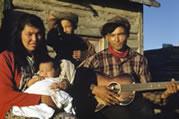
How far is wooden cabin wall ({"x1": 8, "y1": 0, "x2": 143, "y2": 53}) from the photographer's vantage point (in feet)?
16.3

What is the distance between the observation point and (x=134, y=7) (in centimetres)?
614

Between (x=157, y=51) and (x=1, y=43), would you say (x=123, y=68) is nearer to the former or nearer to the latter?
(x=1, y=43)

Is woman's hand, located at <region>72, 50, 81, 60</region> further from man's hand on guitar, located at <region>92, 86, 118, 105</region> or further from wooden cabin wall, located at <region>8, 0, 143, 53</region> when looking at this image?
man's hand on guitar, located at <region>92, 86, 118, 105</region>

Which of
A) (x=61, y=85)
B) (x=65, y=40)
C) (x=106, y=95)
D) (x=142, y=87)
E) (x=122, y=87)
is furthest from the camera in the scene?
(x=65, y=40)

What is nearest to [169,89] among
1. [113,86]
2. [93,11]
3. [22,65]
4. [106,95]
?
[113,86]

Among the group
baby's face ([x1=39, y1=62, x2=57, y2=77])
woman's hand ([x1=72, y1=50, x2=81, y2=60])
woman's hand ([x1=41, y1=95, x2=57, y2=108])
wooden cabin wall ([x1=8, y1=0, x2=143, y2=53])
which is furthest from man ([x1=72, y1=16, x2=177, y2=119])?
woman's hand ([x1=41, y1=95, x2=57, y2=108])

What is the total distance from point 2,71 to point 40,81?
0.43 metres

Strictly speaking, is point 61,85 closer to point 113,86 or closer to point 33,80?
point 33,80

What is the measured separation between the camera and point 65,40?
4738mm

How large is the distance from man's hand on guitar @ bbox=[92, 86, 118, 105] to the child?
31.8 inches

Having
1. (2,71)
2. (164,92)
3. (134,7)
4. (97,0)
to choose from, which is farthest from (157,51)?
(2,71)

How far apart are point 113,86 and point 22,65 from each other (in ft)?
4.79

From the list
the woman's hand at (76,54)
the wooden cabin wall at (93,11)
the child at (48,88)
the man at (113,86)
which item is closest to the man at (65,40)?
the woman's hand at (76,54)

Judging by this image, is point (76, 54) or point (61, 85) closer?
point (61, 85)
